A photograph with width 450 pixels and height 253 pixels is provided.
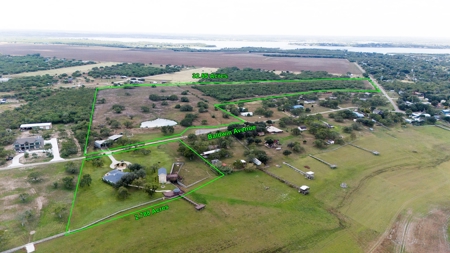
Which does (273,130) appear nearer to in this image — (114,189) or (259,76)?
(114,189)

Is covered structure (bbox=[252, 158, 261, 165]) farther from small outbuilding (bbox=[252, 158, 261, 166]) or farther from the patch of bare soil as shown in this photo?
the patch of bare soil

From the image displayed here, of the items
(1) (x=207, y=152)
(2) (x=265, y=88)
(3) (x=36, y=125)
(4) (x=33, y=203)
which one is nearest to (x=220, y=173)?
(1) (x=207, y=152)

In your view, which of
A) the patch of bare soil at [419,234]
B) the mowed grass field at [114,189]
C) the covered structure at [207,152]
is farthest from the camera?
the covered structure at [207,152]

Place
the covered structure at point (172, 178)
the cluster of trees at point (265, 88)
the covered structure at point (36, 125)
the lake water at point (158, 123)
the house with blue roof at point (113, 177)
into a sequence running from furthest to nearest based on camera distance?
the cluster of trees at point (265, 88), the lake water at point (158, 123), the covered structure at point (36, 125), the covered structure at point (172, 178), the house with blue roof at point (113, 177)

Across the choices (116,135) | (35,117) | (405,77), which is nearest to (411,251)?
(116,135)

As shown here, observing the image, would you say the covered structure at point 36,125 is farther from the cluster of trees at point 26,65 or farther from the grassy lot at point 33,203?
the cluster of trees at point 26,65

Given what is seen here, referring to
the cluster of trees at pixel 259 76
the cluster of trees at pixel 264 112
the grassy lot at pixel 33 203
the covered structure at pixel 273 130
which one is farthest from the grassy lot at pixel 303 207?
the cluster of trees at pixel 259 76
